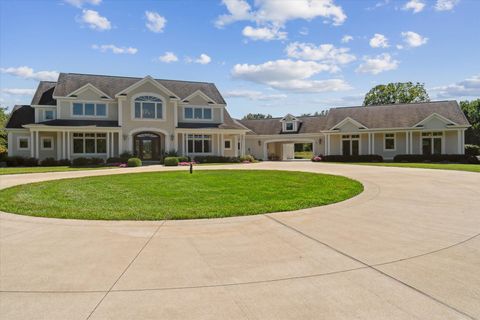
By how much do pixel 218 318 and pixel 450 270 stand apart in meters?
3.00

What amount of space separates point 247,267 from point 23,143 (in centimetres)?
3263

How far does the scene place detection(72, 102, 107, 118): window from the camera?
30.0m

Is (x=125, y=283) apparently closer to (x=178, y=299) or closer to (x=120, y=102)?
(x=178, y=299)

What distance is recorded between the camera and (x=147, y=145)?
31.9m

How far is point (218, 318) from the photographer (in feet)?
10.3

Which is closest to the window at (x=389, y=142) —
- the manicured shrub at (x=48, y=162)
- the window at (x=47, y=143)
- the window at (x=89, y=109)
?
the window at (x=89, y=109)

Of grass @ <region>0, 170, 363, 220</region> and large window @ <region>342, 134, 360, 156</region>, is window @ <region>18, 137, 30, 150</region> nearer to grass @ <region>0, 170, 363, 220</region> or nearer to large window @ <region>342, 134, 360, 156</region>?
grass @ <region>0, 170, 363, 220</region>

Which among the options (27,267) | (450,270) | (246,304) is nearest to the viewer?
(246,304)

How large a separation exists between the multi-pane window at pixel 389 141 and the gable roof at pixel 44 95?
33.5m

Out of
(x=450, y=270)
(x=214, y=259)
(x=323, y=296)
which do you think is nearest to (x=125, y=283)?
(x=214, y=259)

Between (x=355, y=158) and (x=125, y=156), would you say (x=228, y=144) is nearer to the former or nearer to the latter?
(x=125, y=156)

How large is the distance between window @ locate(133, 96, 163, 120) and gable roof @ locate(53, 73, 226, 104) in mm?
2965

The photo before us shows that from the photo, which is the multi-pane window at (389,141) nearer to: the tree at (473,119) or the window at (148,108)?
the window at (148,108)

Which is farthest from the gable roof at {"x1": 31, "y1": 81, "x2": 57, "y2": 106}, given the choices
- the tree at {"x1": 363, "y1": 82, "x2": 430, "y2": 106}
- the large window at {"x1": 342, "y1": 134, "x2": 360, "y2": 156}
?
the tree at {"x1": 363, "y1": 82, "x2": 430, "y2": 106}
